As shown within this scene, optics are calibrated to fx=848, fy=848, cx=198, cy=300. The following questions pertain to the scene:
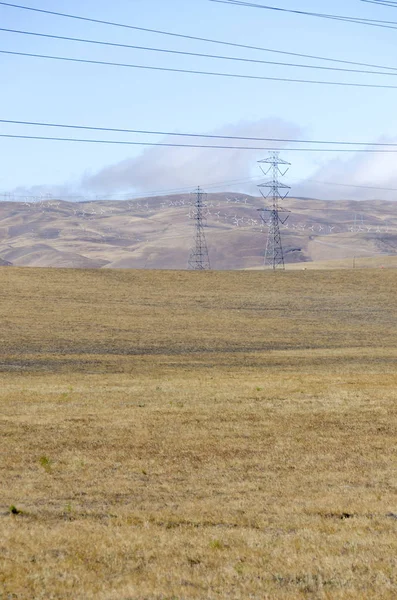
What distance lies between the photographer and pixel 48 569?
11125 mm

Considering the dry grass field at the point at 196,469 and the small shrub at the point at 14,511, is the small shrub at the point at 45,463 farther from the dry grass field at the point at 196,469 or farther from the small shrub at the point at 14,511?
the small shrub at the point at 14,511

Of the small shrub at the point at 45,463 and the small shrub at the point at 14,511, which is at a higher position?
the small shrub at the point at 14,511

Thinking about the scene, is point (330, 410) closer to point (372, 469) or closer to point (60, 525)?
point (372, 469)

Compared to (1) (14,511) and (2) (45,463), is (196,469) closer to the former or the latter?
(2) (45,463)

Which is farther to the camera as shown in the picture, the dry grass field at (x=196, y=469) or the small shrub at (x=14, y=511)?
the small shrub at (x=14, y=511)

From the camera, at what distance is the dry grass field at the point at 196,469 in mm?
10961

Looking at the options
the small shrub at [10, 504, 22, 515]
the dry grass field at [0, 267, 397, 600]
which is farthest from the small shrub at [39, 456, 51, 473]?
the small shrub at [10, 504, 22, 515]

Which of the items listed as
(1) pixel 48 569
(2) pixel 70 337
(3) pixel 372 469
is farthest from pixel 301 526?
(2) pixel 70 337

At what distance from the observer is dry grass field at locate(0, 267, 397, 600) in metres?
11.0

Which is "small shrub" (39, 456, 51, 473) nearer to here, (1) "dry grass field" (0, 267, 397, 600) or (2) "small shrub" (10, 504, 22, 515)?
(1) "dry grass field" (0, 267, 397, 600)

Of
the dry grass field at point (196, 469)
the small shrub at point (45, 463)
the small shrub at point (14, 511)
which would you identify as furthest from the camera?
the small shrub at point (45, 463)

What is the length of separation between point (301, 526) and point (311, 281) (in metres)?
74.5

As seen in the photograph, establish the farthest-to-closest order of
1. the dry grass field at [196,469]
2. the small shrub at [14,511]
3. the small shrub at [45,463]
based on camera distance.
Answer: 1. the small shrub at [45,463]
2. the small shrub at [14,511]
3. the dry grass field at [196,469]

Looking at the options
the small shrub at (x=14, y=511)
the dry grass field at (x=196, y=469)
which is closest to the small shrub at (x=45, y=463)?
the dry grass field at (x=196, y=469)
